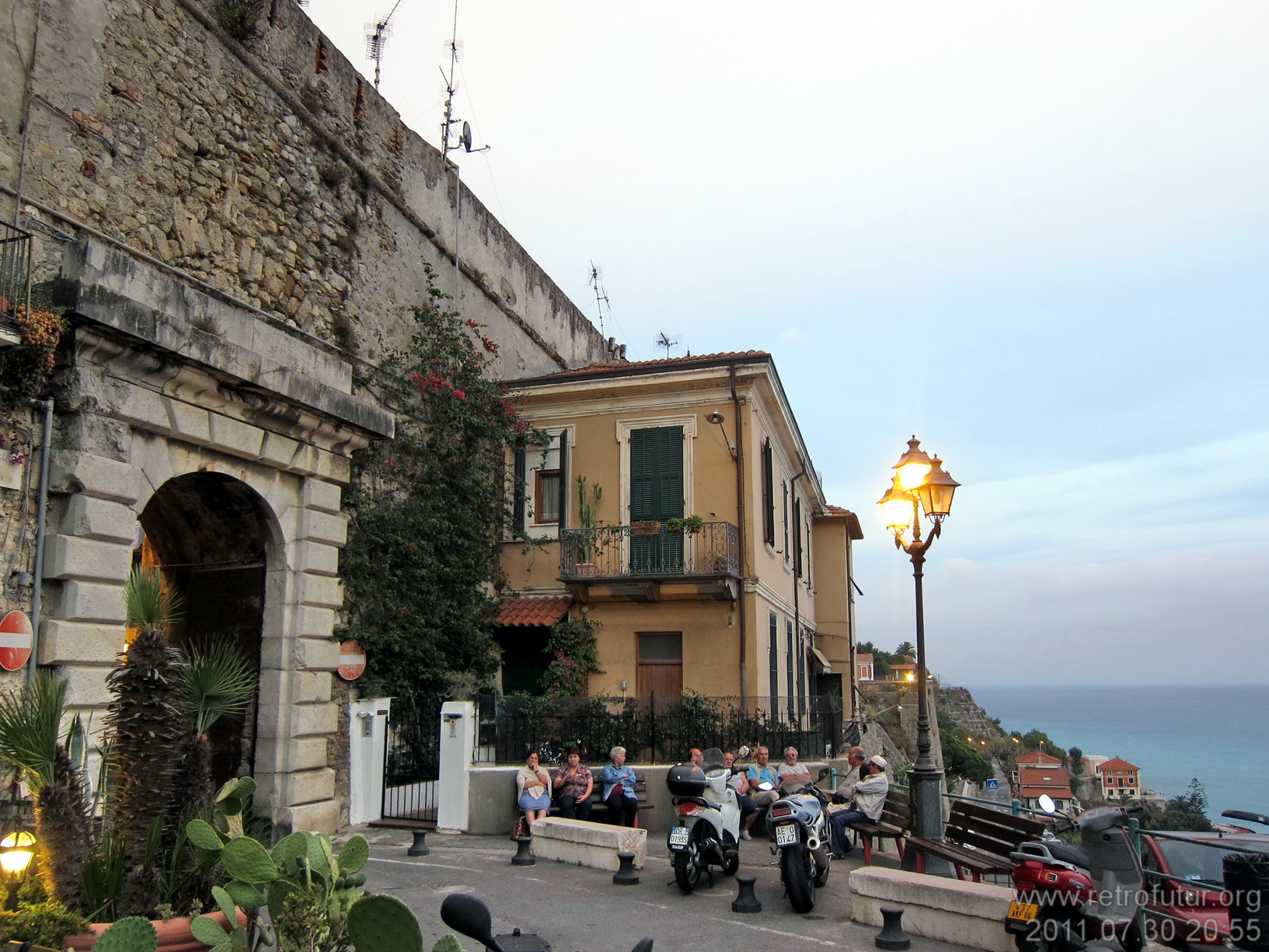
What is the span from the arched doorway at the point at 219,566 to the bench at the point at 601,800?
360cm

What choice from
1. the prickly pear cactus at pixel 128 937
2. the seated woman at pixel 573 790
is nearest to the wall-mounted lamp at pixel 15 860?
the prickly pear cactus at pixel 128 937

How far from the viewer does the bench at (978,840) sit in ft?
26.8

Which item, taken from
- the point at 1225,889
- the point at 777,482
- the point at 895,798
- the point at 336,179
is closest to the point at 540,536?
the point at 777,482

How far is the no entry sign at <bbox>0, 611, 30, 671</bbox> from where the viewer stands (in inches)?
309

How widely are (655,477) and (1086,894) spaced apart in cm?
1166

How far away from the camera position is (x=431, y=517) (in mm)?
14867

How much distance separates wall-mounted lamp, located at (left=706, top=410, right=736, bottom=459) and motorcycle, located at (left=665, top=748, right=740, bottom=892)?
305 inches

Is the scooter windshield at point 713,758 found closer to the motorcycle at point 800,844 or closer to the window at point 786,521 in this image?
the motorcycle at point 800,844

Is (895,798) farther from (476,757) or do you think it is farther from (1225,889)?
(476,757)

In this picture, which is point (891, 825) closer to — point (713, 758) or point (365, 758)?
point (713, 758)

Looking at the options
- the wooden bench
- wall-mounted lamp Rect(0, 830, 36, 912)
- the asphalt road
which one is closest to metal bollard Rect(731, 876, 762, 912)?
the asphalt road

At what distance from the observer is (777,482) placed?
785 inches

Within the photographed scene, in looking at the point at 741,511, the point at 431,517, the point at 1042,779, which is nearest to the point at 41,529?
the point at 431,517

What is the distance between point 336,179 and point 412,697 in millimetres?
7634
